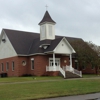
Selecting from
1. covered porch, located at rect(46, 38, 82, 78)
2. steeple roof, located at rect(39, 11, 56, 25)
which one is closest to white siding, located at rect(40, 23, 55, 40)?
steeple roof, located at rect(39, 11, 56, 25)

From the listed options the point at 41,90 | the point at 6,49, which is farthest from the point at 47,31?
the point at 41,90

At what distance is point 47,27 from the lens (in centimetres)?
4362

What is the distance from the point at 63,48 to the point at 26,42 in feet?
27.4

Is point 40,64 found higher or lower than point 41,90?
higher

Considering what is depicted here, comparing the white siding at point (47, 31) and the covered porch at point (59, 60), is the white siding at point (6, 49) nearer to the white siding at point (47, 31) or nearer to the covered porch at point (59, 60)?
the white siding at point (47, 31)

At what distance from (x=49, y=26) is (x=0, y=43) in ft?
38.7

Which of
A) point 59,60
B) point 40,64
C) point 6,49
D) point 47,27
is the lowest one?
point 40,64

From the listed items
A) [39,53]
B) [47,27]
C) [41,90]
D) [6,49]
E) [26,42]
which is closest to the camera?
[41,90]

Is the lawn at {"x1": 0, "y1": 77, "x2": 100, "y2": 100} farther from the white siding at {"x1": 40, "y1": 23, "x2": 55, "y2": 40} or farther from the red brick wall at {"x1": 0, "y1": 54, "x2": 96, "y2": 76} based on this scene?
the white siding at {"x1": 40, "y1": 23, "x2": 55, "y2": 40}

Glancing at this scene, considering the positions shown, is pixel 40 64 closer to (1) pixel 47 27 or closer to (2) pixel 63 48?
(2) pixel 63 48

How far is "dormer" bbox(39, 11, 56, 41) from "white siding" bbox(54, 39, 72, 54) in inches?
124

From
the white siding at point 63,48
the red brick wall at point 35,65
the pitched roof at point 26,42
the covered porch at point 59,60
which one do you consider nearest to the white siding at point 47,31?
the pitched roof at point 26,42

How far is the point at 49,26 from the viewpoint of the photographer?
4394 cm

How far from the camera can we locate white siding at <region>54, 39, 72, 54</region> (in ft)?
134
